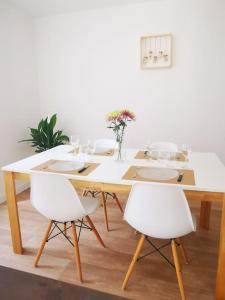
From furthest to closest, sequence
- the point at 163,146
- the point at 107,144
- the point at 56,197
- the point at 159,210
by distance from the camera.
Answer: the point at 107,144 < the point at 163,146 < the point at 56,197 < the point at 159,210

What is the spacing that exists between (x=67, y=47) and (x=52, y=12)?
1.56ft

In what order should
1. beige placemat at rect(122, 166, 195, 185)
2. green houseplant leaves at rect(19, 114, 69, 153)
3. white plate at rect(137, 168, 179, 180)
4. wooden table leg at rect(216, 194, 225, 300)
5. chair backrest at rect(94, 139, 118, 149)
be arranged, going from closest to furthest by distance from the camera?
1. wooden table leg at rect(216, 194, 225, 300)
2. beige placemat at rect(122, 166, 195, 185)
3. white plate at rect(137, 168, 179, 180)
4. chair backrest at rect(94, 139, 118, 149)
5. green houseplant leaves at rect(19, 114, 69, 153)

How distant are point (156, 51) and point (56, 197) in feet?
7.71

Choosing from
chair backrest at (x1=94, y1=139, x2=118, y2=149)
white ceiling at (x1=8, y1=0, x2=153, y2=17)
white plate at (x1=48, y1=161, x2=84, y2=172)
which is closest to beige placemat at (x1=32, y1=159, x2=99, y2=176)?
white plate at (x1=48, y1=161, x2=84, y2=172)

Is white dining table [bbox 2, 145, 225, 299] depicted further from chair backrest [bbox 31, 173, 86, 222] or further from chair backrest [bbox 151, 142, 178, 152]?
chair backrest [bbox 151, 142, 178, 152]

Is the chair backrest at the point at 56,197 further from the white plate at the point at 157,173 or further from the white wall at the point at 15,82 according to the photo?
the white wall at the point at 15,82

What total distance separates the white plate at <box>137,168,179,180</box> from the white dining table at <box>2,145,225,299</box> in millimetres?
111

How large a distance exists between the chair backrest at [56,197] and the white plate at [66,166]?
0.86ft

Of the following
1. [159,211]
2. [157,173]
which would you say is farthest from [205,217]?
[159,211]

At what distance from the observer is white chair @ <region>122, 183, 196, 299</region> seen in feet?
4.40

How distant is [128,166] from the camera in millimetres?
1891

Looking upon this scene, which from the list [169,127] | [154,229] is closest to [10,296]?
[154,229]

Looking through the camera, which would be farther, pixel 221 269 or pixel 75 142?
pixel 75 142

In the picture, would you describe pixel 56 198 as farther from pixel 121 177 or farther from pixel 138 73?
pixel 138 73
